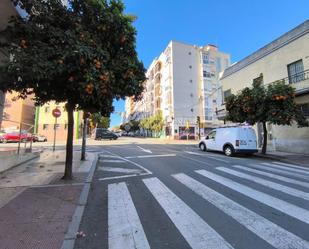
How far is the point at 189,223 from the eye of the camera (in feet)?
15.2

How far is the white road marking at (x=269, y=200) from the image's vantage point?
16.6ft

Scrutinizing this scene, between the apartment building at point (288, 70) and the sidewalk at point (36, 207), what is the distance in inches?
583

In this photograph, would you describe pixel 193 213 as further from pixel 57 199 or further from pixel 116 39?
pixel 116 39

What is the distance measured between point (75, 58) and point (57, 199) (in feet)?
11.4

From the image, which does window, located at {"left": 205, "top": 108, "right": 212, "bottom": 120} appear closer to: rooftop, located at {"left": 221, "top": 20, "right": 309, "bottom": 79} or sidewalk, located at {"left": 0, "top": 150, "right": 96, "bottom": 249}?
rooftop, located at {"left": 221, "top": 20, "right": 309, "bottom": 79}

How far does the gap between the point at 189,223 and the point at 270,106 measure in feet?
41.6

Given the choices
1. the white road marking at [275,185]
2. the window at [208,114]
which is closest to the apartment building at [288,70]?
the white road marking at [275,185]

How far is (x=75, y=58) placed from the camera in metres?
6.30

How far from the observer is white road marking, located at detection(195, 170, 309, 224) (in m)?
5.06

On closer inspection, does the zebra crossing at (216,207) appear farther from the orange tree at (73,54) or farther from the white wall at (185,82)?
the white wall at (185,82)

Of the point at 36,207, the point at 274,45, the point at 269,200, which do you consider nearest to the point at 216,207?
the point at 269,200

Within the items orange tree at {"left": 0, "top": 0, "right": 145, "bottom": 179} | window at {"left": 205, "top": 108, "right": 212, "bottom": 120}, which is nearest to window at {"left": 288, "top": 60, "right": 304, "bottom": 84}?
orange tree at {"left": 0, "top": 0, "right": 145, "bottom": 179}

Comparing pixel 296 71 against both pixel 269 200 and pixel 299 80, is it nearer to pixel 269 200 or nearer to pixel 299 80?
pixel 299 80

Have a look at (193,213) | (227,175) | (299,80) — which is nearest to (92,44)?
(193,213)
